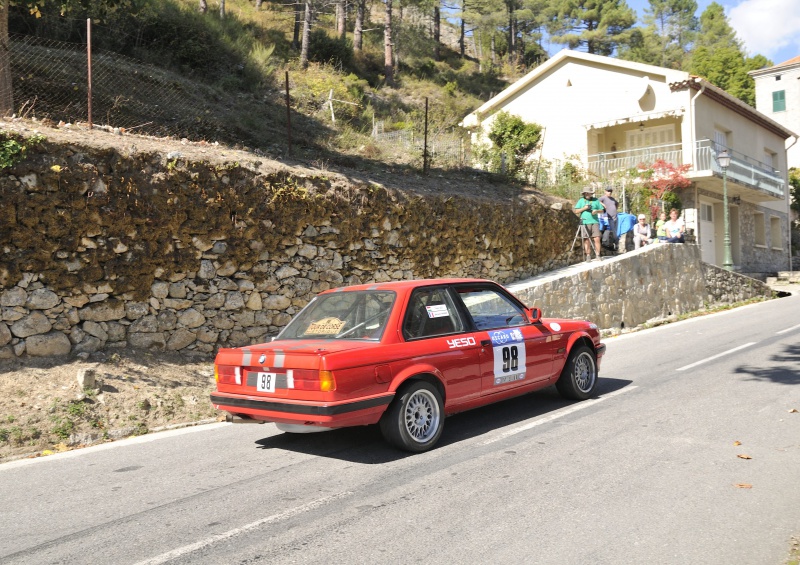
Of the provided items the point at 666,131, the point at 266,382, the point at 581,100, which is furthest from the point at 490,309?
the point at 581,100

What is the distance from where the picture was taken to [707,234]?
25.9 m

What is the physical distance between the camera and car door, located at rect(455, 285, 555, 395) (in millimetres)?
6012

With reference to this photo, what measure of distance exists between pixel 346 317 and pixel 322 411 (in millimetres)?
1125

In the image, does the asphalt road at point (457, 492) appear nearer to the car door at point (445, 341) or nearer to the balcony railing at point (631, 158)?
the car door at point (445, 341)

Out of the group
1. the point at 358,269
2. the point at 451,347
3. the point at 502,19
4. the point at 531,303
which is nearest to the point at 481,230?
the point at 531,303

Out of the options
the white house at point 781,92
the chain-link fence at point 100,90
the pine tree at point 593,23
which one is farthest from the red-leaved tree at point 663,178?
the pine tree at point 593,23

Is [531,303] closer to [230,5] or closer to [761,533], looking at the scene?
[761,533]

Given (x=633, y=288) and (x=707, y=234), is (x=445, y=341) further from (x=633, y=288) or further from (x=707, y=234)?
(x=707, y=234)

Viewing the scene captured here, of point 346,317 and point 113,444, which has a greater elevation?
point 346,317

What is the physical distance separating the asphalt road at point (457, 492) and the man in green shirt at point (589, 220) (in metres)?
9.39

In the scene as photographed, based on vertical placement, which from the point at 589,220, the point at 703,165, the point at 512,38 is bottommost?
the point at 589,220

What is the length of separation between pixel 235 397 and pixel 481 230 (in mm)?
9260

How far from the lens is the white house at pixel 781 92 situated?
1703 inches

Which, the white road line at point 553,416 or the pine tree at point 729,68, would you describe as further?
the pine tree at point 729,68
